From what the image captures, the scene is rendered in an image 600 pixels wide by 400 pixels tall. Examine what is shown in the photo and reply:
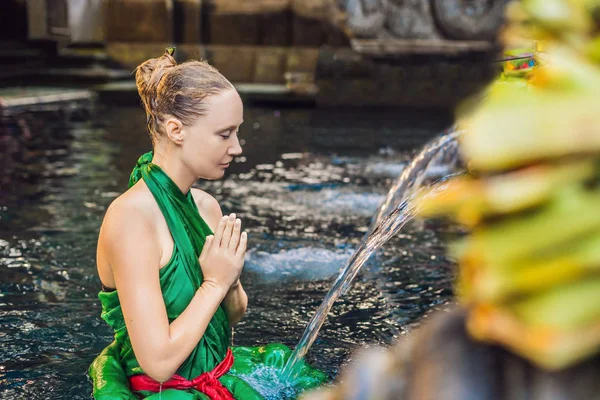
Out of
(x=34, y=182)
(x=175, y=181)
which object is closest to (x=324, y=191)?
(x=34, y=182)

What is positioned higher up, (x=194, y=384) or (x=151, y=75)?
(x=151, y=75)

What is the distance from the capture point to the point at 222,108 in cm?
224

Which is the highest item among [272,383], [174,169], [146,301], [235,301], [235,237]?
[174,169]

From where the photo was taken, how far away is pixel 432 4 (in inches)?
532

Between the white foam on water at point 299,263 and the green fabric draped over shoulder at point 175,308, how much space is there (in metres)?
1.86

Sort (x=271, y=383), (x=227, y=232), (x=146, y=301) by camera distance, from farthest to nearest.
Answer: (x=271, y=383) < (x=227, y=232) < (x=146, y=301)

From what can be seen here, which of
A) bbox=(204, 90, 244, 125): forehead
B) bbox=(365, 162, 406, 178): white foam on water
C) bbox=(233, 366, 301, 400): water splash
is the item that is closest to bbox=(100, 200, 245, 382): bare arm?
bbox=(204, 90, 244, 125): forehead

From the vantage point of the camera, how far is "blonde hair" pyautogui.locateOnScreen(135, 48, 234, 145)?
2.21 metres

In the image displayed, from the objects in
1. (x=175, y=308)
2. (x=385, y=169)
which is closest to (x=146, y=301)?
(x=175, y=308)

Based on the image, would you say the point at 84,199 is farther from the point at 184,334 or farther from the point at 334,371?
the point at 184,334

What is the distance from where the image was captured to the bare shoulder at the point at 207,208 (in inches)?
99.7

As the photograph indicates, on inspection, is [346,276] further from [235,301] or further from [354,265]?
[235,301]

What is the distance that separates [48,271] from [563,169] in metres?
4.01

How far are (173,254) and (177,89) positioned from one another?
468 millimetres
